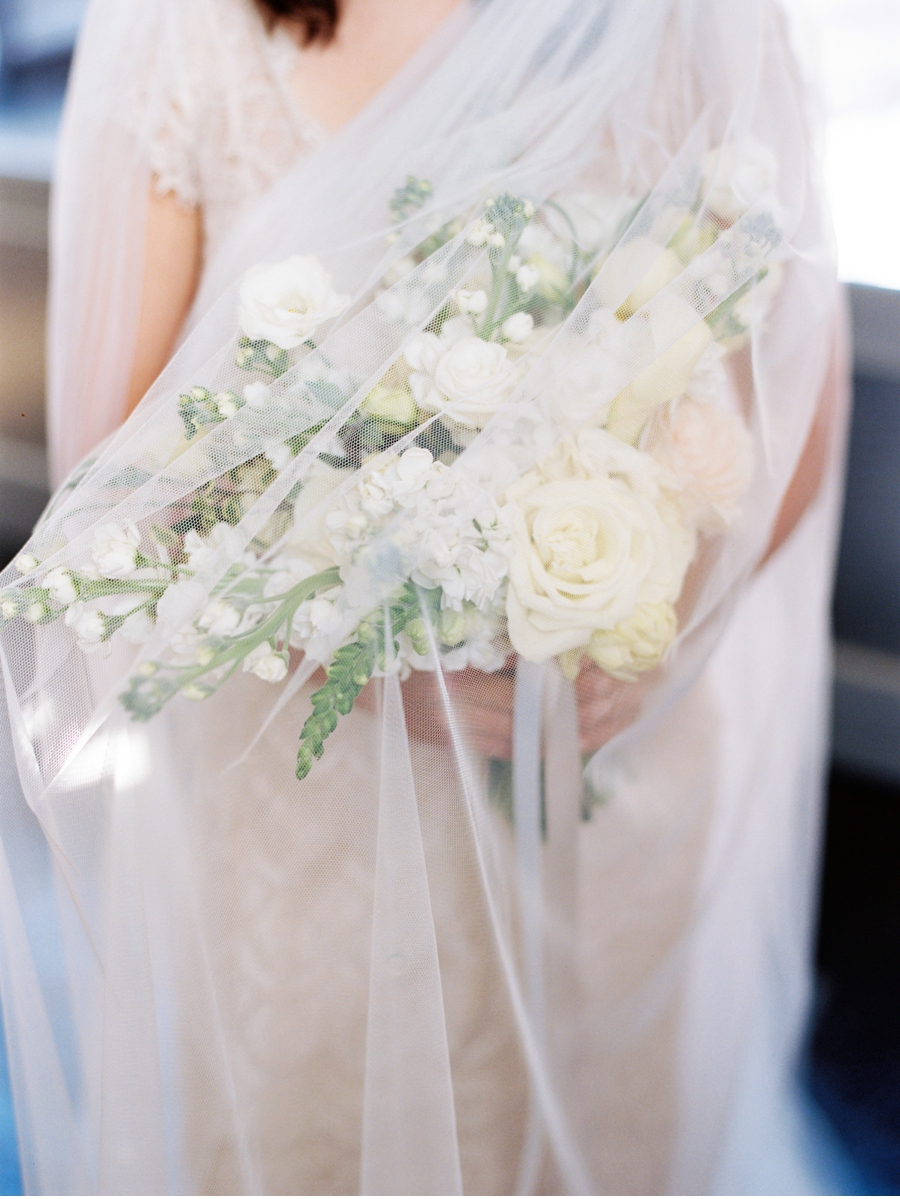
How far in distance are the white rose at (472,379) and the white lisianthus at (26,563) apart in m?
0.22

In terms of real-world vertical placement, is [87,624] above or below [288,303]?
below

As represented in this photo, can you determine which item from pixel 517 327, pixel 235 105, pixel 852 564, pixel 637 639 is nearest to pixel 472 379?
pixel 517 327

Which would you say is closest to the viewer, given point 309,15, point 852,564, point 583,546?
point 583,546

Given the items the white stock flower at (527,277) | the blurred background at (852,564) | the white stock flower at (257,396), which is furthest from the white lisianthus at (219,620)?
the blurred background at (852,564)

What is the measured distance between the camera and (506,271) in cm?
46

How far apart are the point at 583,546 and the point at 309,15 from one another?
0.55 meters

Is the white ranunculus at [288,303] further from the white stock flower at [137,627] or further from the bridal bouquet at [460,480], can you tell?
the white stock flower at [137,627]

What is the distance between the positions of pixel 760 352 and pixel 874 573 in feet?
2.89

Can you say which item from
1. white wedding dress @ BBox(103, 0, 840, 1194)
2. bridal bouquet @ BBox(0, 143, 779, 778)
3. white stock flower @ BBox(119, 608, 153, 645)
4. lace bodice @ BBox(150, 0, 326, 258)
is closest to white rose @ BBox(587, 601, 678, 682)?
bridal bouquet @ BBox(0, 143, 779, 778)

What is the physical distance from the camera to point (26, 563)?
44 cm

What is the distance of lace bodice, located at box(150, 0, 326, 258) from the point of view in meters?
0.68

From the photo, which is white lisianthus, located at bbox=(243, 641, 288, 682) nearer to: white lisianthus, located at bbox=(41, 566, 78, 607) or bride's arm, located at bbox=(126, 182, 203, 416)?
white lisianthus, located at bbox=(41, 566, 78, 607)

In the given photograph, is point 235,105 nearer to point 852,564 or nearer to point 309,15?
point 309,15

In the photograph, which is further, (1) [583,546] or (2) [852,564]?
(2) [852,564]
